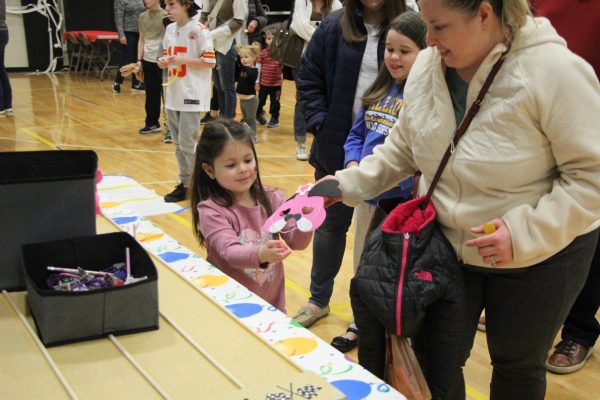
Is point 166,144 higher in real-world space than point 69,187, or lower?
lower

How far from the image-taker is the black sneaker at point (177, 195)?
15.6ft

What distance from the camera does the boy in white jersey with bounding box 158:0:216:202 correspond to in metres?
4.59

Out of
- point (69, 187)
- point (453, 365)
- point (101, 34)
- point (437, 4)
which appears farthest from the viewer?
point (101, 34)

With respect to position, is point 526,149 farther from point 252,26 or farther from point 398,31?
point 252,26

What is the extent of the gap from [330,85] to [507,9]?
4.35 feet

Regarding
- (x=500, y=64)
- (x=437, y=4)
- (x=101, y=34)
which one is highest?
(x=437, y=4)

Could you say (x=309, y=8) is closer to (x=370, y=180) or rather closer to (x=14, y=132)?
(x=14, y=132)

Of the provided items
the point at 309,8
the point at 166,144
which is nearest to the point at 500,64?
the point at 309,8

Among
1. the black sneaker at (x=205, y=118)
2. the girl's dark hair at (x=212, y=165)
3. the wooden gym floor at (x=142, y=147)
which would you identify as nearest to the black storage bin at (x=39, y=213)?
the girl's dark hair at (x=212, y=165)

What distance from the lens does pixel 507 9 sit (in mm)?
1329

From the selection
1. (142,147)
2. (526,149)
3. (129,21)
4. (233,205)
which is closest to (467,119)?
(526,149)

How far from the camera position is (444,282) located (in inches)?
59.5

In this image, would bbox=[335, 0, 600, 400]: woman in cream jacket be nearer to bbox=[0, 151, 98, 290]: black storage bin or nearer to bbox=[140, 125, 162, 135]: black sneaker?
bbox=[0, 151, 98, 290]: black storage bin

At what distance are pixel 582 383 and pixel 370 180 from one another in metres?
1.47
